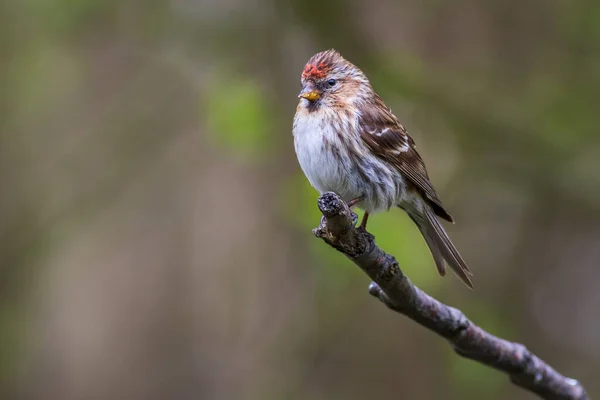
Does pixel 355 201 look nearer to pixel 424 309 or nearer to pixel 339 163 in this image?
pixel 339 163

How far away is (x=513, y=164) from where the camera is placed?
487 cm

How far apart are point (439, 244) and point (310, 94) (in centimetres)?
99

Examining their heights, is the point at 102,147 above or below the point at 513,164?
below

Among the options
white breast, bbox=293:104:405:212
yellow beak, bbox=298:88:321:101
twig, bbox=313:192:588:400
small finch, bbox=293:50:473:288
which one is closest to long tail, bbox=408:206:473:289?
small finch, bbox=293:50:473:288

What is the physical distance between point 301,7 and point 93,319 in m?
3.83

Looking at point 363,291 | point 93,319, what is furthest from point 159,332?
point 363,291

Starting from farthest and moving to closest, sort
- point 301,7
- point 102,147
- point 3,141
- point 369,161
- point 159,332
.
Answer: point 159,332 → point 3,141 → point 102,147 → point 301,7 → point 369,161

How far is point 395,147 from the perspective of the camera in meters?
3.79

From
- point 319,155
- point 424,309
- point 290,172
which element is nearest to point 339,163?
point 319,155

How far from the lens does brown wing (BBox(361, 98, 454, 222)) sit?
3.68m

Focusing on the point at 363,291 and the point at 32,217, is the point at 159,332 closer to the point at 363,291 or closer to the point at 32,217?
the point at 32,217

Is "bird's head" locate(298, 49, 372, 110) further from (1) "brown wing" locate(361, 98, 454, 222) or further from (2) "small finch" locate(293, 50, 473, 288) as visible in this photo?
(1) "brown wing" locate(361, 98, 454, 222)

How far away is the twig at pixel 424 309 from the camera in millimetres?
2586

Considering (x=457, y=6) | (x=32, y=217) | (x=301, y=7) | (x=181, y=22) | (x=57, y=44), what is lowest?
(x=32, y=217)
